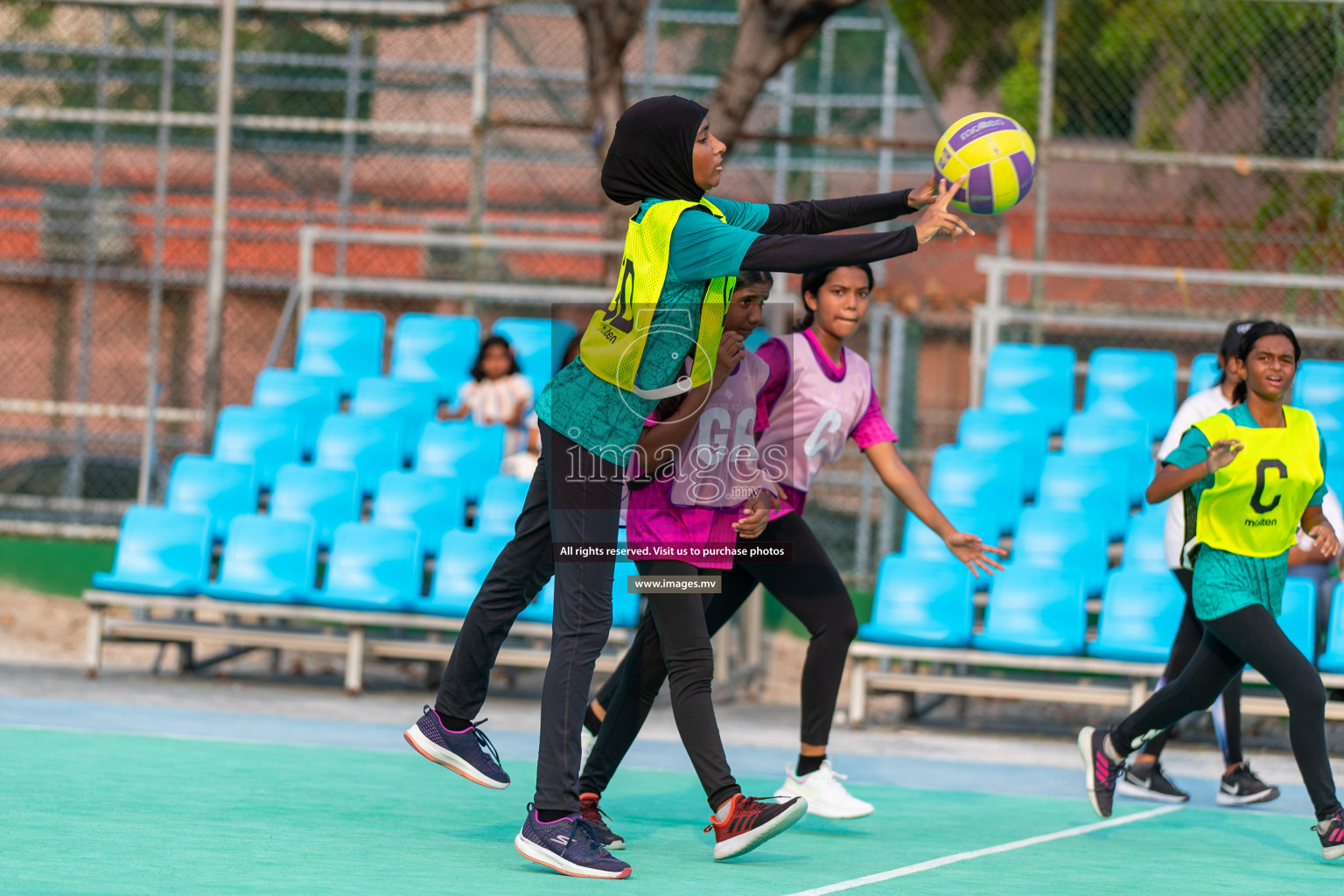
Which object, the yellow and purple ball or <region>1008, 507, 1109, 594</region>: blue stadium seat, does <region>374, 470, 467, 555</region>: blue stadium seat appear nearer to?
<region>1008, 507, 1109, 594</region>: blue stadium seat

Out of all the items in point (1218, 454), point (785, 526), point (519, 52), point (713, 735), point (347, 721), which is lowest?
point (347, 721)

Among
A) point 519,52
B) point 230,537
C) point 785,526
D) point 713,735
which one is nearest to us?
point 713,735

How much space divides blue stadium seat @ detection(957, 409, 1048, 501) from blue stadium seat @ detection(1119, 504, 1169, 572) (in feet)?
2.87

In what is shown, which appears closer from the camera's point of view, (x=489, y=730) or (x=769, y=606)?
(x=489, y=730)

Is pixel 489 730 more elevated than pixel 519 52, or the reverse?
pixel 519 52

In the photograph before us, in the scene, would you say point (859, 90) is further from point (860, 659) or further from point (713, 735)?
point (713, 735)

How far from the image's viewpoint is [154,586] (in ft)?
27.9

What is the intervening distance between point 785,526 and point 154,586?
465 centimetres

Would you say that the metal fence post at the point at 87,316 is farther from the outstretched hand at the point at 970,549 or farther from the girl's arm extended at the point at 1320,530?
the girl's arm extended at the point at 1320,530

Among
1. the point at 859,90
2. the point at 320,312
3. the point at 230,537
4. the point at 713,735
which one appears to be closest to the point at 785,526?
the point at 713,735

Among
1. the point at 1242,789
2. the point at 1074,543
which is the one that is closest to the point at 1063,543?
the point at 1074,543

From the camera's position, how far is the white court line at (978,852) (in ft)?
13.8

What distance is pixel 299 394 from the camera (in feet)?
32.8

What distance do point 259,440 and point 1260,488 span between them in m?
6.31
